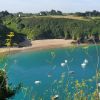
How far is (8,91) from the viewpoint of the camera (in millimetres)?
8578

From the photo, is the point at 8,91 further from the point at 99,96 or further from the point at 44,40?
the point at 44,40

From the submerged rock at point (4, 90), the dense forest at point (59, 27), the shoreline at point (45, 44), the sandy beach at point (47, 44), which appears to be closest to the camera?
the submerged rock at point (4, 90)

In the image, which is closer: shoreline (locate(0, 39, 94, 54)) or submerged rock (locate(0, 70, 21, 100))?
submerged rock (locate(0, 70, 21, 100))

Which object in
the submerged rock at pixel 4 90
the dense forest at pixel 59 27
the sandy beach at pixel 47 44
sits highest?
the submerged rock at pixel 4 90

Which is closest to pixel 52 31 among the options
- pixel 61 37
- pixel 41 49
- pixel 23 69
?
pixel 61 37

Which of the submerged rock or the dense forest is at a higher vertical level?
the submerged rock

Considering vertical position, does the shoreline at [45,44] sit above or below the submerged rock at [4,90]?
below

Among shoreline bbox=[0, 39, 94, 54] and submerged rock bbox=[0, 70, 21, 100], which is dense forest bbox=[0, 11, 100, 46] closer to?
shoreline bbox=[0, 39, 94, 54]

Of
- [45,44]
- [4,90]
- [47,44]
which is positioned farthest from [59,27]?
[4,90]

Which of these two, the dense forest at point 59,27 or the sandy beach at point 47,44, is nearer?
the sandy beach at point 47,44

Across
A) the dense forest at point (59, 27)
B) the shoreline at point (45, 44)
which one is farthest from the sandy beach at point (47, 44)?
the dense forest at point (59, 27)

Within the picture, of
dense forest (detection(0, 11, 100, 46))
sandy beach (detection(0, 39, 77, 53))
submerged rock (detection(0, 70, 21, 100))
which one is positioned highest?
submerged rock (detection(0, 70, 21, 100))

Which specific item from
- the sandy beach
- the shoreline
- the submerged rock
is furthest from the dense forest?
the submerged rock

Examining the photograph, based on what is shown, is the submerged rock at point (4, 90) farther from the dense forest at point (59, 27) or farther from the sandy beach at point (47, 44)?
the dense forest at point (59, 27)
